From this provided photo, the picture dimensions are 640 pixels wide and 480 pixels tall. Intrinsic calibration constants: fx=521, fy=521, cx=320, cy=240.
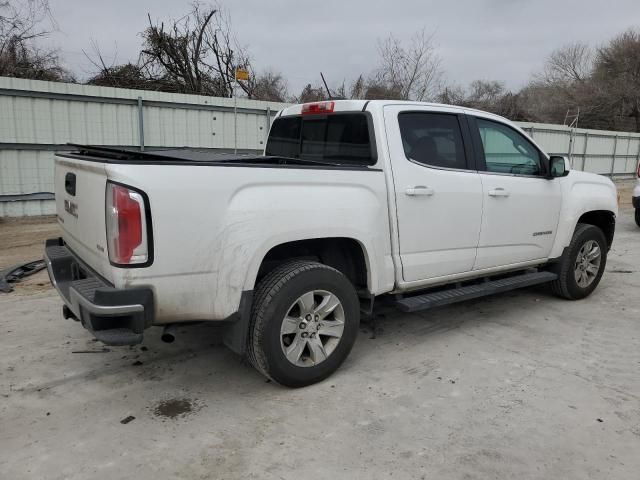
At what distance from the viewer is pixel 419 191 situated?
391 cm

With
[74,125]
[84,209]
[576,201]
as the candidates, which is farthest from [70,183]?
[74,125]

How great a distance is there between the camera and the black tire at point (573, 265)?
536 cm

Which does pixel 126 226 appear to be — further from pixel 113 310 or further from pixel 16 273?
pixel 16 273

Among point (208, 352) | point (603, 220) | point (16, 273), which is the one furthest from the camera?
point (16, 273)

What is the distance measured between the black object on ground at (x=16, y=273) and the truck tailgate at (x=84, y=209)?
2.45m

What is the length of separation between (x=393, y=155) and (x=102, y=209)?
2.03 meters

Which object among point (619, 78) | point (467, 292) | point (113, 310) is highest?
point (619, 78)

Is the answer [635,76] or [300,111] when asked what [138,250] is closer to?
[300,111]

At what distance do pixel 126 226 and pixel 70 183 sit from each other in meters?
0.99

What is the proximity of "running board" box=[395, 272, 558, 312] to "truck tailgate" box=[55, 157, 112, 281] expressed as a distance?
218 cm

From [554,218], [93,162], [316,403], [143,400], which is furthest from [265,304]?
[554,218]

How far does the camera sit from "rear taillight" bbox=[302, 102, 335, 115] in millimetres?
4246

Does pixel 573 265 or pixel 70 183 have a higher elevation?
pixel 70 183

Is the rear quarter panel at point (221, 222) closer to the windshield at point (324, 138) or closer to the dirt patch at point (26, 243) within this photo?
the windshield at point (324, 138)
